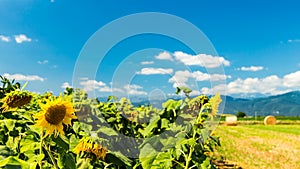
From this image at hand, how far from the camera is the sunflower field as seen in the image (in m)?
1.29

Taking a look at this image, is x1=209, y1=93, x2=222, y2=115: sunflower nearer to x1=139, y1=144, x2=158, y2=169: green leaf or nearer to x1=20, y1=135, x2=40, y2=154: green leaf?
x1=139, y1=144, x2=158, y2=169: green leaf

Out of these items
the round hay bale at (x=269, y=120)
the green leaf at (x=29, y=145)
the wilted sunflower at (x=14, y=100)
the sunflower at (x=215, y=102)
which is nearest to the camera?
the green leaf at (x=29, y=145)

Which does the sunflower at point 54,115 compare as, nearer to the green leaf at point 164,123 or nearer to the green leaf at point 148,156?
the green leaf at point 148,156

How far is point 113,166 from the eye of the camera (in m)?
1.78

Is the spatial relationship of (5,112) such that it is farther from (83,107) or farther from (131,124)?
(131,124)

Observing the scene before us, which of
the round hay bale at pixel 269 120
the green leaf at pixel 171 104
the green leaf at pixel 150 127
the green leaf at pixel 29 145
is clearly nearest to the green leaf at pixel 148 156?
the green leaf at pixel 150 127

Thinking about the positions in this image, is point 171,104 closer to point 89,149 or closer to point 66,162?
point 89,149

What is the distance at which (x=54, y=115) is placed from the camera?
1310mm

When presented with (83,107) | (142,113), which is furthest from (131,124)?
(83,107)

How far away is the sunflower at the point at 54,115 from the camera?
128cm

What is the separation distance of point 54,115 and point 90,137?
39cm

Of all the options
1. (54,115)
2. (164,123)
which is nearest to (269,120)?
(164,123)

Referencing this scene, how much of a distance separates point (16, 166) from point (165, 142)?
1155 mm

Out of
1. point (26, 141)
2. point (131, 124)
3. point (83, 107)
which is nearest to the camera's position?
point (26, 141)
